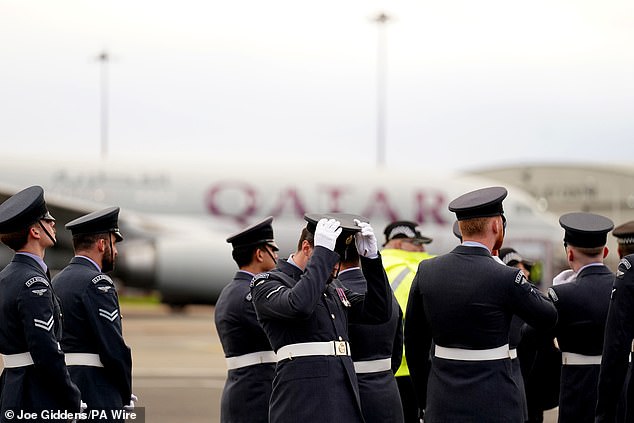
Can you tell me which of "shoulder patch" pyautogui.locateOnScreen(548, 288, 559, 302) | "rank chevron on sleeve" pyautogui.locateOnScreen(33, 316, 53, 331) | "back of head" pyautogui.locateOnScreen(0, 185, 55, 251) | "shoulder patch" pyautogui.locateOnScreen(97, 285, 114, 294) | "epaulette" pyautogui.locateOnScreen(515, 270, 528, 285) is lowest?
"shoulder patch" pyautogui.locateOnScreen(548, 288, 559, 302)

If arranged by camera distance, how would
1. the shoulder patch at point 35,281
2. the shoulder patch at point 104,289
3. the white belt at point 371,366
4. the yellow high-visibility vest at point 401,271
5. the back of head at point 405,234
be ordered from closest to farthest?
1. the shoulder patch at point 35,281
2. the shoulder patch at point 104,289
3. the white belt at point 371,366
4. the yellow high-visibility vest at point 401,271
5. the back of head at point 405,234

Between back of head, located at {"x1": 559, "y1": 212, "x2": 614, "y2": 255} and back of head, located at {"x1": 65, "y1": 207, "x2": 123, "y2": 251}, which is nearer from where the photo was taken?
back of head, located at {"x1": 65, "y1": 207, "x2": 123, "y2": 251}

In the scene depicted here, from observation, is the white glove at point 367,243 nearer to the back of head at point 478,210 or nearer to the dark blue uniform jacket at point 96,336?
the back of head at point 478,210

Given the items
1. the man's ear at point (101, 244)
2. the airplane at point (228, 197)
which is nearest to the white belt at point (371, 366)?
the man's ear at point (101, 244)

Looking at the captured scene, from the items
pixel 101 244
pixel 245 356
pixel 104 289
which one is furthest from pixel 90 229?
pixel 245 356

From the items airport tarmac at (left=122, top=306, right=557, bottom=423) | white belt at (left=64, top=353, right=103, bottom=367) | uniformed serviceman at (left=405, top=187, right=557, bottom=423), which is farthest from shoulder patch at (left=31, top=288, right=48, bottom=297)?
airport tarmac at (left=122, top=306, right=557, bottom=423)

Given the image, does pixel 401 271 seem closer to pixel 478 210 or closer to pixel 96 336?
pixel 478 210

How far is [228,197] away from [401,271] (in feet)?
62.1

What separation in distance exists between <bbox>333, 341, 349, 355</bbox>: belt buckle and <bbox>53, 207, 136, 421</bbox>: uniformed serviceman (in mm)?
1044

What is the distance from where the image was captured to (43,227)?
493 cm

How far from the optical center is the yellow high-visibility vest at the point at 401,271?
22.1ft

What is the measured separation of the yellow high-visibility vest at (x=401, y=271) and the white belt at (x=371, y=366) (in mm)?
941

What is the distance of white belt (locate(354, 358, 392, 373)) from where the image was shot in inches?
223

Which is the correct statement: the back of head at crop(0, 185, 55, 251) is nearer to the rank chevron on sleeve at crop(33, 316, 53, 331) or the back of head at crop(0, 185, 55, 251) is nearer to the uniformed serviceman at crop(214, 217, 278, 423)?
the rank chevron on sleeve at crop(33, 316, 53, 331)
